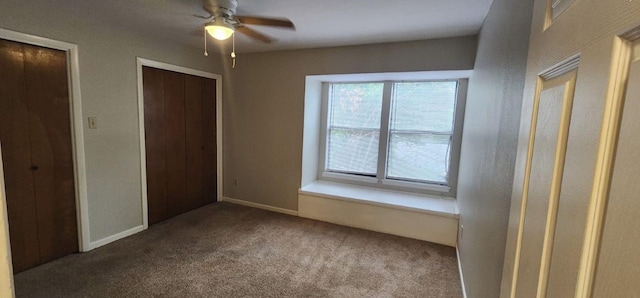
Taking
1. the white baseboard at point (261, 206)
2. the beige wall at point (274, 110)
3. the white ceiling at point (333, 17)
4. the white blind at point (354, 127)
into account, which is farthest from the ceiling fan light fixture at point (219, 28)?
the white baseboard at point (261, 206)

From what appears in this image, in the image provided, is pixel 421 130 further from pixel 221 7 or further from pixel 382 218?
pixel 221 7

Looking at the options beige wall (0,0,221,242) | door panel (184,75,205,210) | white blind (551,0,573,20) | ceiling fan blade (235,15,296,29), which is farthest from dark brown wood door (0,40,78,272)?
white blind (551,0,573,20)

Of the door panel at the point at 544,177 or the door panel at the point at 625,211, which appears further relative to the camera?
the door panel at the point at 544,177

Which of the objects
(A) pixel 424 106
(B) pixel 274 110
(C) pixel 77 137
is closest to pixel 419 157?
(A) pixel 424 106

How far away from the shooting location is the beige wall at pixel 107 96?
2.38 m

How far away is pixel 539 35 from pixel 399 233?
2.92 meters

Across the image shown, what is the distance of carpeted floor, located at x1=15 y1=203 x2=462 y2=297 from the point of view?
2.20m

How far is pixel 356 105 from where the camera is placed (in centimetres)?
401

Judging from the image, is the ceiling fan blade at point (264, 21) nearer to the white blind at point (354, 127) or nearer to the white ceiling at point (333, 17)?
the white ceiling at point (333, 17)

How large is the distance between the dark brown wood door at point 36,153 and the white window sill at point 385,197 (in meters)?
2.48

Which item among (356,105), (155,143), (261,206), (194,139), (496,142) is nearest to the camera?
(496,142)

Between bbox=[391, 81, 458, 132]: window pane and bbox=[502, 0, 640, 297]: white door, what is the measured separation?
9.87ft

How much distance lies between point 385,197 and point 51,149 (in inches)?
137

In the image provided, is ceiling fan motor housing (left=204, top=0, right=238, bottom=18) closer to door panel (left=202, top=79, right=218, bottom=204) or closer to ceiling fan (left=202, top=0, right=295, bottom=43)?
ceiling fan (left=202, top=0, right=295, bottom=43)
